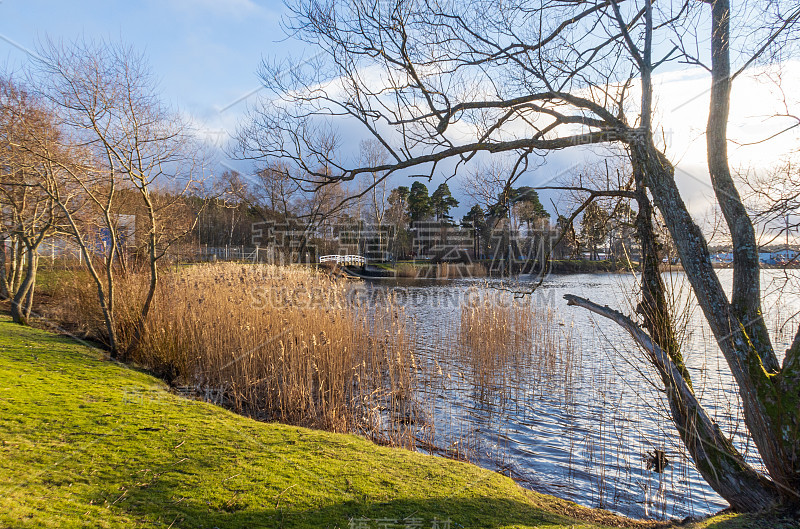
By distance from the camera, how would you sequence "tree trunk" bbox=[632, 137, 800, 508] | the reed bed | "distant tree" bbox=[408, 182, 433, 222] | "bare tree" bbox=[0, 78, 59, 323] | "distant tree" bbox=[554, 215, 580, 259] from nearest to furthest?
"tree trunk" bbox=[632, 137, 800, 508], "distant tree" bbox=[554, 215, 580, 259], "bare tree" bbox=[0, 78, 59, 323], the reed bed, "distant tree" bbox=[408, 182, 433, 222]

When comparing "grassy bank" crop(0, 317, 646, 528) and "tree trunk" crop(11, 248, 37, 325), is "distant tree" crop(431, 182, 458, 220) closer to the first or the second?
"tree trunk" crop(11, 248, 37, 325)

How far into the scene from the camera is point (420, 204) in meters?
41.4

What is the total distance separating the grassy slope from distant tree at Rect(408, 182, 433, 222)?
37.9 metres

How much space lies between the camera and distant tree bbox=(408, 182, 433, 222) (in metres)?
41.4

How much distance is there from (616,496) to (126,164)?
655 centimetres

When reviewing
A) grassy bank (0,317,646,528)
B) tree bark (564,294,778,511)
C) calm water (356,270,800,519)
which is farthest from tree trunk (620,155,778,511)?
grassy bank (0,317,646,528)

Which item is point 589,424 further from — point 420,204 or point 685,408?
point 420,204

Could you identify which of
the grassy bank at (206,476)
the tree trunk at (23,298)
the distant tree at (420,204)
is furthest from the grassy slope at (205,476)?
the distant tree at (420,204)

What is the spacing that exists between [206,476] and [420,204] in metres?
39.3

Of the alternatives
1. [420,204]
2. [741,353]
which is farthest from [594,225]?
[420,204]

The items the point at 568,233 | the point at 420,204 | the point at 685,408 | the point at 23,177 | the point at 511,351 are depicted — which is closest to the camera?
the point at 685,408

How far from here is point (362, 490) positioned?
109 inches

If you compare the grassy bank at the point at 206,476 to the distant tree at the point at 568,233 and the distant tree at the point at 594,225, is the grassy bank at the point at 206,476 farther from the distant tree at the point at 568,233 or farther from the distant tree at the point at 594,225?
the distant tree at the point at 594,225

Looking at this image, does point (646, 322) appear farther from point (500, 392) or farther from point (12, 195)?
point (12, 195)
